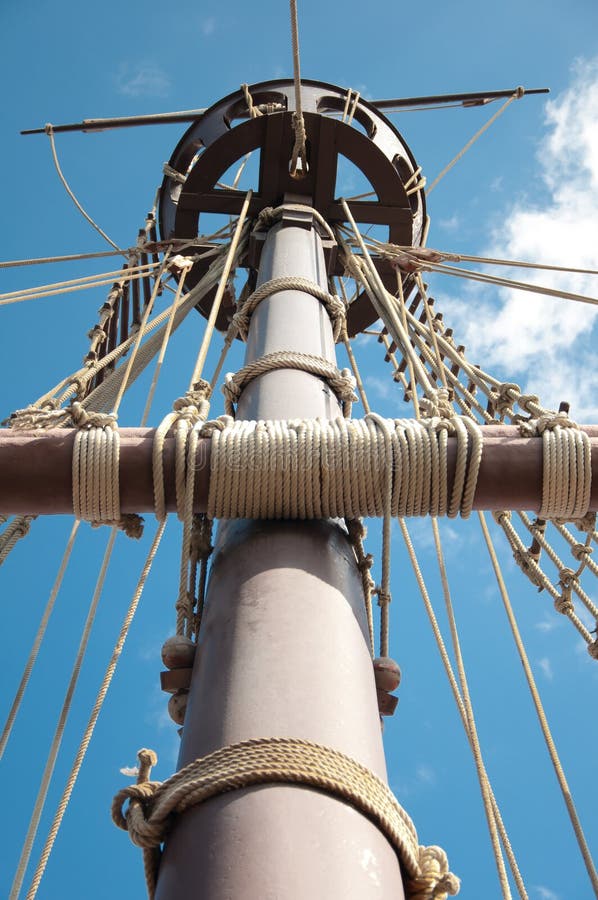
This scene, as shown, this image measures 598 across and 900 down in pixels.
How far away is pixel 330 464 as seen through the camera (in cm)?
210

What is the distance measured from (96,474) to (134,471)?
90 millimetres

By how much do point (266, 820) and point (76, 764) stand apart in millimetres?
807

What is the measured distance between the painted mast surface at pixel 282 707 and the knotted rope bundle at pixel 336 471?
3.0 inches

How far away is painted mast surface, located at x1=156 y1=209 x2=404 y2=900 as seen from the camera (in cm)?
136

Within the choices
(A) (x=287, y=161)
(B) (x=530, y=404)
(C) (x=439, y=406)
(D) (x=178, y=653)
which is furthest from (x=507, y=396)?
A: (A) (x=287, y=161)

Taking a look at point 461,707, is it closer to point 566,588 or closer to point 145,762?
point 566,588

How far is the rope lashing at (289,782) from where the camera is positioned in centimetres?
148

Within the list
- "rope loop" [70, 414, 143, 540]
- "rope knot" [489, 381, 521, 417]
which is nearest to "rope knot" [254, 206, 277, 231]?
"rope knot" [489, 381, 521, 417]

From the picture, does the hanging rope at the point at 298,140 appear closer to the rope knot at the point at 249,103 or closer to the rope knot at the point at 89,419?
the rope knot at the point at 249,103

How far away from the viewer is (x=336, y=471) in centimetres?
210

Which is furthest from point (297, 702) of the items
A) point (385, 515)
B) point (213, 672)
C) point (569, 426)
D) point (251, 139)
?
point (251, 139)

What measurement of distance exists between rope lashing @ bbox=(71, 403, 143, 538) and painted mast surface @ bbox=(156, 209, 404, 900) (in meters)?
0.29

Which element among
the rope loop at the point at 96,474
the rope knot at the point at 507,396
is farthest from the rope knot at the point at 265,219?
the rope loop at the point at 96,474

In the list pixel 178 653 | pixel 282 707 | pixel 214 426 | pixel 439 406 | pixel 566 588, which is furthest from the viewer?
pixel 566 588
